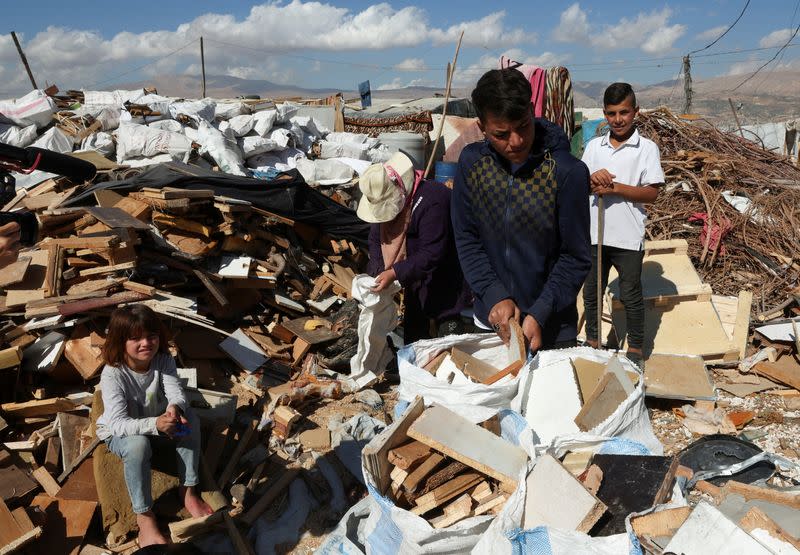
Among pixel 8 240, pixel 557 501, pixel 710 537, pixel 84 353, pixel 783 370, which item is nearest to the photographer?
pixel 710 537

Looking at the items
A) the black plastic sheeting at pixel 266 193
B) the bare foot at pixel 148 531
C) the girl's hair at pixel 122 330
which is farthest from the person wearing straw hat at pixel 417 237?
the black plastic sheeting at pixel 266 193

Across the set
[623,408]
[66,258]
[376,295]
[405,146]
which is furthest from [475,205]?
[405,146]

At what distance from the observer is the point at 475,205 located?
2.57 meters

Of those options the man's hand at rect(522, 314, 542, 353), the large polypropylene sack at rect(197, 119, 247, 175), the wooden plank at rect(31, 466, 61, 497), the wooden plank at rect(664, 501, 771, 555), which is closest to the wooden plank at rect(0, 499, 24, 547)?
the wooden plank at rect(31, 466, 61, 497)

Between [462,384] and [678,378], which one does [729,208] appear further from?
[462,384]

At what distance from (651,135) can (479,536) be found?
7.74m

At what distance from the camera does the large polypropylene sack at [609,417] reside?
2420 millimetres

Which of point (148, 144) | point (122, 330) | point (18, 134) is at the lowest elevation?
point (122, 330)

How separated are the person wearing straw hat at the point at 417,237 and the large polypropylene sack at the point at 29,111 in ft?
21.6

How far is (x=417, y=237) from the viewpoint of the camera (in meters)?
3.87

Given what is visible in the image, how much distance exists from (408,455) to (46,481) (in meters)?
2.48

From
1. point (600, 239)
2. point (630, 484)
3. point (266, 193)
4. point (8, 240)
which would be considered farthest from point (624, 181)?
point (8, 240)

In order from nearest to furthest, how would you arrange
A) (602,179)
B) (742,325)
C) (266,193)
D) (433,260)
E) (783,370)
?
1. (433,260)
2. (602,179)
3. (783,370)
4. (742,325)
5. (266,193)

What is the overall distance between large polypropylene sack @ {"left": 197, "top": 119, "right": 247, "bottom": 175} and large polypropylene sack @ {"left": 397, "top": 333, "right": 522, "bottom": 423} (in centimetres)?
534
